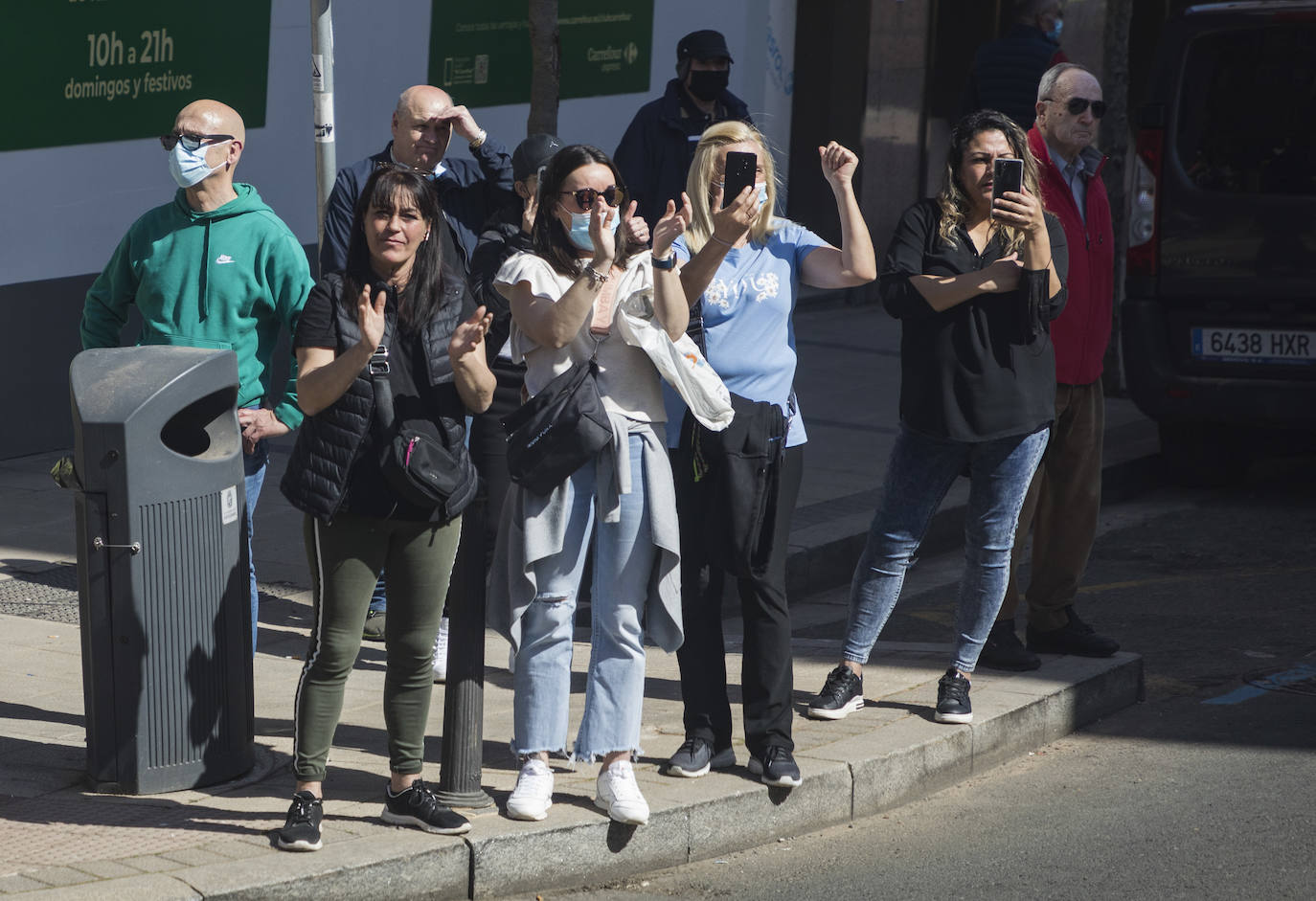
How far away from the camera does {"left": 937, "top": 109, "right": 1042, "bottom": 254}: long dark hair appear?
17.2 feet

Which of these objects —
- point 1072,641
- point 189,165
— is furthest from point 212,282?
point 1072,641

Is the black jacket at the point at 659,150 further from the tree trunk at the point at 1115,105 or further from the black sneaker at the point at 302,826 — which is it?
the black sneaker at the point at 302,826

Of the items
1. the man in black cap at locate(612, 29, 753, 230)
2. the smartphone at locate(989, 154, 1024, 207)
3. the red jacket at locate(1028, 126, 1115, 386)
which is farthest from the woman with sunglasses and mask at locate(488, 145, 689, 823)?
the man in black cap at locate(612, 29, 753, 230)

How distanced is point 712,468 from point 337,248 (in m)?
1.74

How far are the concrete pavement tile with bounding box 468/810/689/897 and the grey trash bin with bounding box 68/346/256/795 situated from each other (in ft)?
2.79

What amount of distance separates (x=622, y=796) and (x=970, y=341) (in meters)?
1.70

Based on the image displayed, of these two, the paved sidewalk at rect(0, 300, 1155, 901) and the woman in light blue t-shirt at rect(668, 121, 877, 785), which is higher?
the woman in light blue t-shirt at rect(668, 121, 877, 785)

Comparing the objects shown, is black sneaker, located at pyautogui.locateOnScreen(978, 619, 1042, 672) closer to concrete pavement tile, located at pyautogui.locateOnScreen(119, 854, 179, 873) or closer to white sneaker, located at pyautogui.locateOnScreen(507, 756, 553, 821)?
white sneaker, located at pyautogui.locateOnScreen(507, 756, 553, 821)

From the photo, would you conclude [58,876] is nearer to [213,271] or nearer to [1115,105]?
[213,271]

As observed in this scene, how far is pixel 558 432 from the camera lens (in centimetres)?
437

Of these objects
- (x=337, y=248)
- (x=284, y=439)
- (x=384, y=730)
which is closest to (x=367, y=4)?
(x=284, y=439)

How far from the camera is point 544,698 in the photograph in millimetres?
4555

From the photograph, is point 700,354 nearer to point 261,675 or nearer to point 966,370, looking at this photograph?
point 966,370

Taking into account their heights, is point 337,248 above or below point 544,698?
above
